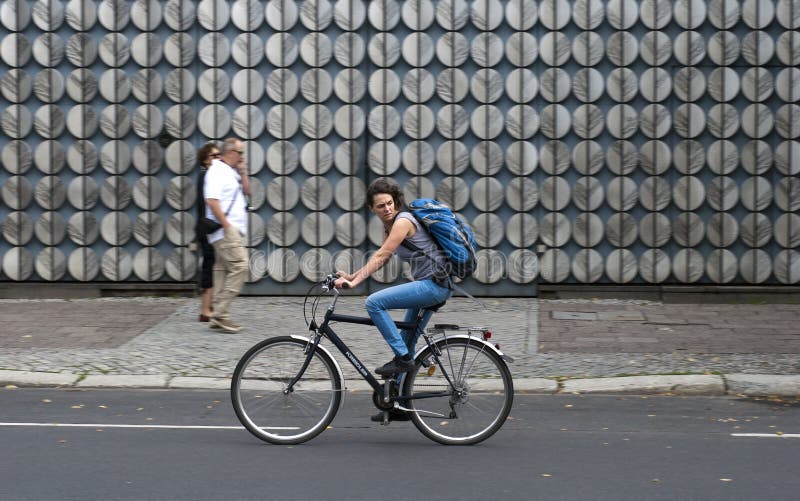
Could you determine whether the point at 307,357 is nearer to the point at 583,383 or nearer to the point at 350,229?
the point at 583,383

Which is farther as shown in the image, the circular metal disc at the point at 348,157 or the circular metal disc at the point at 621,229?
the circular metal disc at the point at 348,157

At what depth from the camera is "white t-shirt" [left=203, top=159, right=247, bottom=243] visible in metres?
11.2

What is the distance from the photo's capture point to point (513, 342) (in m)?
11.1

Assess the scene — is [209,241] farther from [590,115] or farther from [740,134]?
[740,134]

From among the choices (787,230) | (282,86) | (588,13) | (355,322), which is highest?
(588,13)

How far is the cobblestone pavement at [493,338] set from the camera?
32.7 ft

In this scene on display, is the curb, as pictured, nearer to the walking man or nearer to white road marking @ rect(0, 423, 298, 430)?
white road marking @ rect(0, 423, 298, 430)

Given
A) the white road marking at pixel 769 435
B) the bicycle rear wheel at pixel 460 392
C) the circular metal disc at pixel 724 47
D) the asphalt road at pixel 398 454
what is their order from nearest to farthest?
the asphalt road at pixel 398 454 < the bicycle rear wheel at pixel 460 392 < the white road marking at pixel 769 435 < the circular metal disc at pixel 724 47

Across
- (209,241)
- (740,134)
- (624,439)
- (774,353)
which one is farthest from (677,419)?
(740,134)

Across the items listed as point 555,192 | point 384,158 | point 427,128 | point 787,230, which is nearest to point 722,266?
point 787,230

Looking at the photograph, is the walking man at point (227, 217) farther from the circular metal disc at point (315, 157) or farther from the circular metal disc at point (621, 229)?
the circular metal disc at point (621, 229)

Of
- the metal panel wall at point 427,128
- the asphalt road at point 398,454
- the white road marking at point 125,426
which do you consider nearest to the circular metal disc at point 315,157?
the metal panel wall at point 427,128

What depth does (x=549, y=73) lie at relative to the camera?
13.5 metres

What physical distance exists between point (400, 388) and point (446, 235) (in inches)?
39.5
